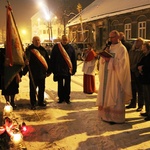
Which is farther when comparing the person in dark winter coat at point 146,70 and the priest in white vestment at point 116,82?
the person in dark winter coat at point 146,70

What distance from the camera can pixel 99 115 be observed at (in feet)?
20.5

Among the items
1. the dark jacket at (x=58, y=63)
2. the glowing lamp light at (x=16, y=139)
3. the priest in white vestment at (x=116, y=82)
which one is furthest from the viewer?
the dark jacket at (x=58, y=63)

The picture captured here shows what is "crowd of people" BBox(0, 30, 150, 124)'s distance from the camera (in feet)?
18.8

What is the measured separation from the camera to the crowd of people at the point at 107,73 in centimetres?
574

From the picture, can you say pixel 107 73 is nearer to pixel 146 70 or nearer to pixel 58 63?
pixel 146 70

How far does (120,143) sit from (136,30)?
787 inches

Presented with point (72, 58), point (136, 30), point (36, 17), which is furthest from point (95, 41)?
point (36, 17)

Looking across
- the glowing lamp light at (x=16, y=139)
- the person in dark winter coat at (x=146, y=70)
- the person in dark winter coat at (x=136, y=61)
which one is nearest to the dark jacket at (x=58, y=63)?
the person in dark winter coat at (x=136, y=61)

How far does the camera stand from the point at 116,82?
5734 mm

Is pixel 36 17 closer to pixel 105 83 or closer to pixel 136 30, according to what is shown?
pixel 136 30

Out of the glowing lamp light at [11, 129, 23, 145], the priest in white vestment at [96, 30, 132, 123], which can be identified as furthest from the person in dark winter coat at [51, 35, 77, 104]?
the glowing lamp light at [11, 129, 23, 145]

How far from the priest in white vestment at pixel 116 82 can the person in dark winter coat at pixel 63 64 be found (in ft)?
6.05

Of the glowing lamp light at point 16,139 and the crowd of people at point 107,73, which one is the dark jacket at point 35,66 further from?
the glowing lamp light at point 16,139

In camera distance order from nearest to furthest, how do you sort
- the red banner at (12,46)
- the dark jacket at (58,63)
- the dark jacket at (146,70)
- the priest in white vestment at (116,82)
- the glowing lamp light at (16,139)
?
the glowing lamp light at (16,139) < the red banner at (12,46) < the priest in white vestment at (116,82) < the dark jacket at (146,70) < the dark jacket at (58,63)
